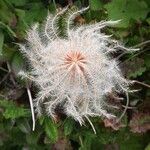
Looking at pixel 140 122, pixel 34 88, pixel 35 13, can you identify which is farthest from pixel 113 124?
pixel 35 13

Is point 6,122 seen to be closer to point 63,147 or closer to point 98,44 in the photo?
point 63,147

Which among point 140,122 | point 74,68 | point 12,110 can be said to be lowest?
point 140,122

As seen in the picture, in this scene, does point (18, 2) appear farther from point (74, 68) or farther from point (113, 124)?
point (113, 124)

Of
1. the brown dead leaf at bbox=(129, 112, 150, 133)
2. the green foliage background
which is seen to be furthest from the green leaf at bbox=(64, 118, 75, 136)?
the brown dead leaf at bbox=(129, 112, 150, 133)

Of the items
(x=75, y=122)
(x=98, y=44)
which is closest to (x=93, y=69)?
(x=98, y=44)

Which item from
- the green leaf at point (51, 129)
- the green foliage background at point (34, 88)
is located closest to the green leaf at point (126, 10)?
the green foliage background at point (34, 88)

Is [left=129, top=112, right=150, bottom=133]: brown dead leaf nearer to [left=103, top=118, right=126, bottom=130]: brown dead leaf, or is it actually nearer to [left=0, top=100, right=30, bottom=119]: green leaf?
[left=103, top=118, right=126, bottom=130]: brown dead leaf

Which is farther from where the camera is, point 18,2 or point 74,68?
point 18,2
